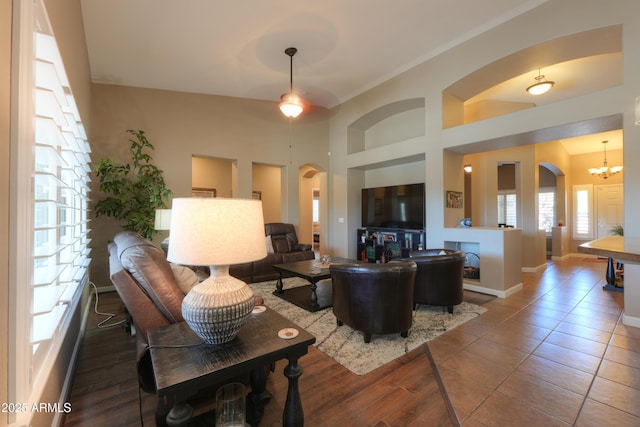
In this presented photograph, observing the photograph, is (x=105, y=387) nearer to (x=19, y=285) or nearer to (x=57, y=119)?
(x=19, y=285)

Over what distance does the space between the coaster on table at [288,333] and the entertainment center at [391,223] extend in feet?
13.9

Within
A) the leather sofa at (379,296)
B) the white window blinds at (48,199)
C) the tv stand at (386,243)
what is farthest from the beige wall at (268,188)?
the white window blinds at (48,199)

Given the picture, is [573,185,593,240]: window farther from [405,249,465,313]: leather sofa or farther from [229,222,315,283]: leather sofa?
[229,222,315,283]: leather sofa

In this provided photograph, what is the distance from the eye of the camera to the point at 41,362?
54.8 inches

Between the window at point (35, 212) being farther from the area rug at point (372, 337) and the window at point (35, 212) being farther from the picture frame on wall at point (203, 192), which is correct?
the picture frame on wall at point (203, 192)

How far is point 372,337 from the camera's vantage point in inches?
112

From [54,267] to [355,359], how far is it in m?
Answer: 2.27

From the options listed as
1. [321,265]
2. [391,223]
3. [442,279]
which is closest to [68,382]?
[321,265]

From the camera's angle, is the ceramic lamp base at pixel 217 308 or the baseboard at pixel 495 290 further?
the baseboard at pixel 495 290

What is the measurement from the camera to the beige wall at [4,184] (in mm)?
936

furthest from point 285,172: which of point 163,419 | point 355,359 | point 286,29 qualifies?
point 163,419

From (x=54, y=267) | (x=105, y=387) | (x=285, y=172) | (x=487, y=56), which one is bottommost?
(x=105, y=387)

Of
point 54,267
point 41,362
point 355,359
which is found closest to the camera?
point 41,362

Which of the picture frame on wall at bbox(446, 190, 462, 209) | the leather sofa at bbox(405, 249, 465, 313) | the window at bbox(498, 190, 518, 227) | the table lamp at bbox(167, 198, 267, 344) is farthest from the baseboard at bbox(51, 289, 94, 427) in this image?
the window at bbox(498, 190, 518, 227)
